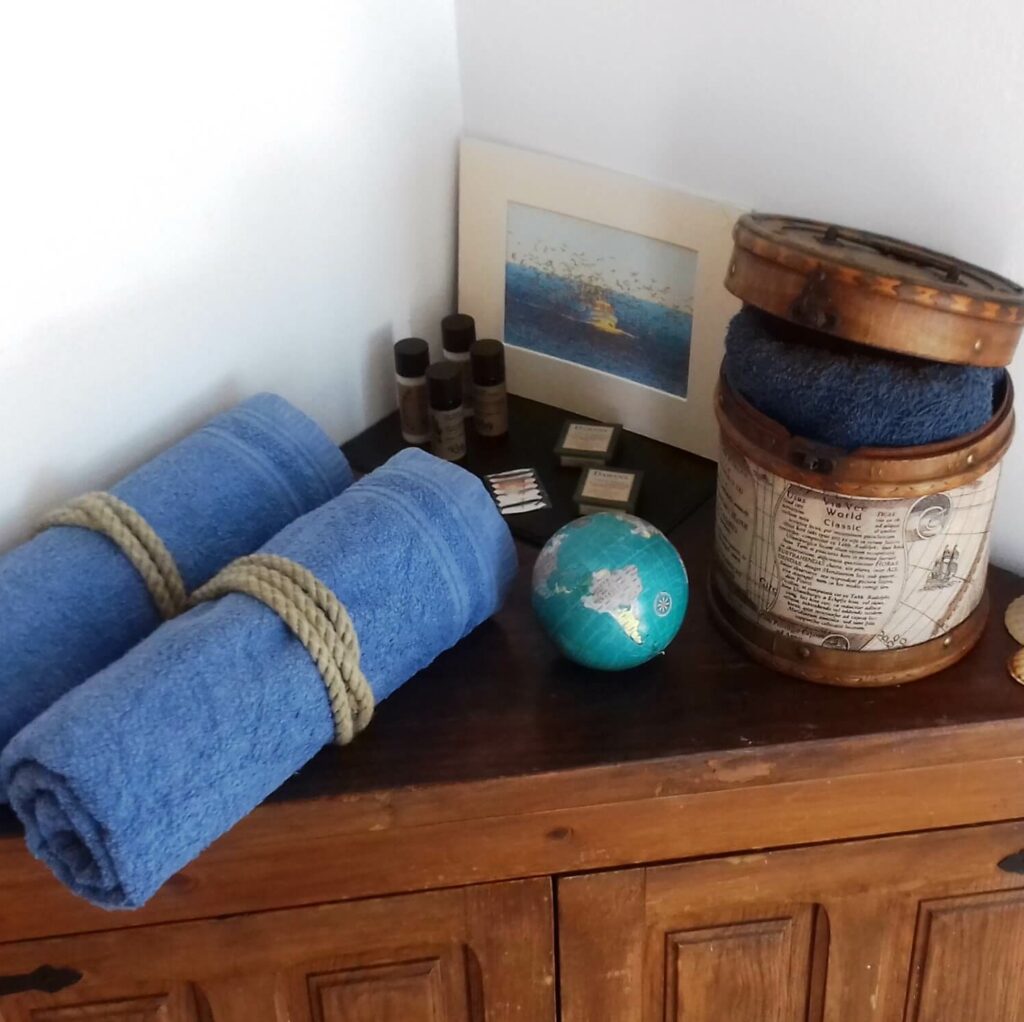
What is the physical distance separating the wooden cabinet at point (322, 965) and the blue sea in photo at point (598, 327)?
434mm

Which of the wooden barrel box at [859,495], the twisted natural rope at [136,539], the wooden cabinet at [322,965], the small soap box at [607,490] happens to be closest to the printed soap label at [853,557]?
the wooden barrel box at [859,495]

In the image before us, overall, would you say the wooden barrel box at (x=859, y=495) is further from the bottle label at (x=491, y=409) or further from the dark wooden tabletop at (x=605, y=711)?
the bottle label at (x=491, y=409)

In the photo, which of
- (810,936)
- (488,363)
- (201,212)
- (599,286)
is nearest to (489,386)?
(488,363)

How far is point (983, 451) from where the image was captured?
2.29 feet

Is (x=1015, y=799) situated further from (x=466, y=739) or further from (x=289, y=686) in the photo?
(x=289, y=686)

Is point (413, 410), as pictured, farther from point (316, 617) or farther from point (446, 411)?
point (316, 617)

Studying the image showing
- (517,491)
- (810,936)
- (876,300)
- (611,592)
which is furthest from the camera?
(517,491)

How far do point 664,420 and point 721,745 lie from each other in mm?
344

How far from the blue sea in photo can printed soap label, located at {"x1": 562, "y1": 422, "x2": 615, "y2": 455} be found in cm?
5

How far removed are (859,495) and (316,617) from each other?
326 mm

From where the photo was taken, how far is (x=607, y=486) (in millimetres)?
927

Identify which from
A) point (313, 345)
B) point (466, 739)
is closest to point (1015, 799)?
point (466, 739)

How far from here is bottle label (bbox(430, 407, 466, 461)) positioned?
975mm

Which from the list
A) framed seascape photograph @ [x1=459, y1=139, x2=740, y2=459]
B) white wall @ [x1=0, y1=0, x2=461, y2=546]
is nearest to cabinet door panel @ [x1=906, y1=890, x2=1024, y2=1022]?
framed seascape photograph @ [x1=459, y1=139, x2=740, y2=459]
